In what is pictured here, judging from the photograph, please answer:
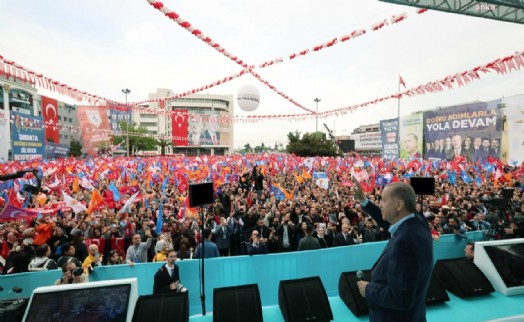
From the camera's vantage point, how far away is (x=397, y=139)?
42344 mm

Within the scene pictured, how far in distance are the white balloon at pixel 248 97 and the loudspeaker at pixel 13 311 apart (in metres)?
11.4

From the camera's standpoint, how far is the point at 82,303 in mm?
2777

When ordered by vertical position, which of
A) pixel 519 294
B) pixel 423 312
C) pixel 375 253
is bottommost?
pixel 375 253

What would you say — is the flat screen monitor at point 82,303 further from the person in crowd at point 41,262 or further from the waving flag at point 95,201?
the waving flag at point 95,201

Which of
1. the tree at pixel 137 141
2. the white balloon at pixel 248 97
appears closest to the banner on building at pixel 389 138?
the white balloon at pixel 248 97

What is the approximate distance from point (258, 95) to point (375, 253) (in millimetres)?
9883

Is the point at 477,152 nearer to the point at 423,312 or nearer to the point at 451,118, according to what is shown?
the point at 451,118

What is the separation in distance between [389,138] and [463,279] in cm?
4434

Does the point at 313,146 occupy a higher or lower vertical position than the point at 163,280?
higher

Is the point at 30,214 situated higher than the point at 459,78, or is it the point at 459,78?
the point at 459,78

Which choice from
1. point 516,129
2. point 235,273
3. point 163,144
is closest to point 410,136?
point 516,129

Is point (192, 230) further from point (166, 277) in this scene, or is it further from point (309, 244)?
point (309, 244)

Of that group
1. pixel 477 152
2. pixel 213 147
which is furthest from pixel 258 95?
pixel 213 147

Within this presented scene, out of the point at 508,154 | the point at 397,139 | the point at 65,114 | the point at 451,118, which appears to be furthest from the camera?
the point at 65,114
